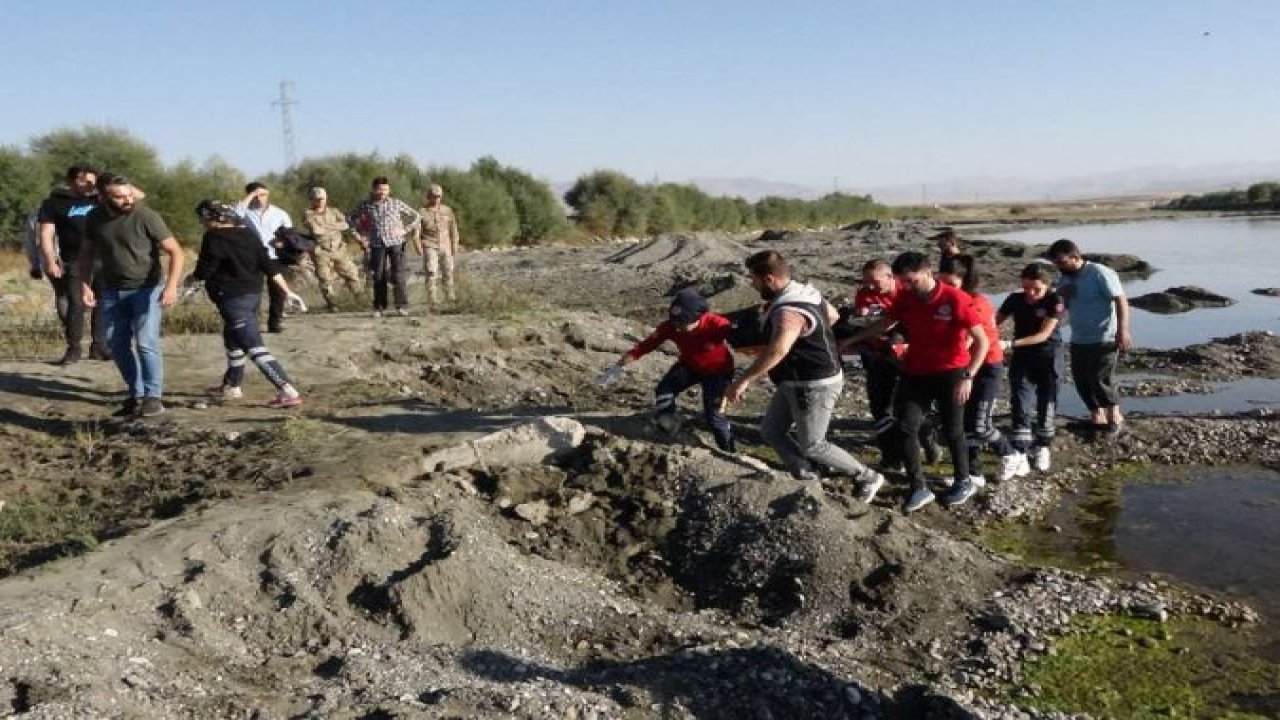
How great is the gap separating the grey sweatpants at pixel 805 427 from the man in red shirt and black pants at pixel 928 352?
0.52m


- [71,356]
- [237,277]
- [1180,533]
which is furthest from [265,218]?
[1180,533]

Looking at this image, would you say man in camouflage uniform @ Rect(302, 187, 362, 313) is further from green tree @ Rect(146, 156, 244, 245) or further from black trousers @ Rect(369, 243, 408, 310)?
green tree @ Rect(146, 156, 244, 245)

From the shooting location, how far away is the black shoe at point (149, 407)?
7891 mm

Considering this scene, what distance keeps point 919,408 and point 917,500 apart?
66cm

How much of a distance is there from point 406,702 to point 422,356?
25.0 ft

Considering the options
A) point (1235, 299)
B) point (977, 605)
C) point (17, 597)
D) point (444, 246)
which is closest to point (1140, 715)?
point (977, 605)

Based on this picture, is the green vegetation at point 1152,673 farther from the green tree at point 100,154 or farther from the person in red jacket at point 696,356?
the green tree at point 100,154

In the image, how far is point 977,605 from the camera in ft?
18.4

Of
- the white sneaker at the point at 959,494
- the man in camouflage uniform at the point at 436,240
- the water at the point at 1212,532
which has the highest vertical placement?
the man in camouflage uniform at the point at 436,240

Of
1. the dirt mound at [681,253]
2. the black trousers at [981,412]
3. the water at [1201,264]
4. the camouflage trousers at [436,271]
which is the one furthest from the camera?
the dirt mound at [681,253]

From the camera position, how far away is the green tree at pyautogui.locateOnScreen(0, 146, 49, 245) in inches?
960

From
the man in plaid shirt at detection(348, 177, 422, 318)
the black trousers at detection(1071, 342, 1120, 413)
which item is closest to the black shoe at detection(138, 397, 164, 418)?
the man in plaid shirt at detection(348, 177, 422, 318)

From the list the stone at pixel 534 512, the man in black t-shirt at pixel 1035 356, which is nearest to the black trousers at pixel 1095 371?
the man in black t-shirt at pixel 1035 356

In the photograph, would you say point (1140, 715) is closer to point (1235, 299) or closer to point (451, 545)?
point (451, 545)
